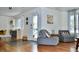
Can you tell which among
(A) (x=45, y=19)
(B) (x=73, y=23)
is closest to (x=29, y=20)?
(A) (x=45, y=19)

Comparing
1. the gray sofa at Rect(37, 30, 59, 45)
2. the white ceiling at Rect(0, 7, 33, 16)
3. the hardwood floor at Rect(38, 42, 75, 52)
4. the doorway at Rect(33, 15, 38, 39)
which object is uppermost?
the white ceiling at Rect(0, 7, 33, 16)

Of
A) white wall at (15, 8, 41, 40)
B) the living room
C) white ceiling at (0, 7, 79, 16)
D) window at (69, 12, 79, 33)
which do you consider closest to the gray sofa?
Result: the living room

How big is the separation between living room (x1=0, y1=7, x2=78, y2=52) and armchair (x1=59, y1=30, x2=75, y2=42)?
0.07 metres

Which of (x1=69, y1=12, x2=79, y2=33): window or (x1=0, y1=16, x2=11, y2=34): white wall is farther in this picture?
(x1=69, y1=12, x2=79, y2=33): window

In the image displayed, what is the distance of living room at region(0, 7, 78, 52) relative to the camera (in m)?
3.32

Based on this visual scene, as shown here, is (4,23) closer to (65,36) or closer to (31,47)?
(31,47)

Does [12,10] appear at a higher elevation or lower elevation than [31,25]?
higher

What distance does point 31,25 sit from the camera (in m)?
3.44

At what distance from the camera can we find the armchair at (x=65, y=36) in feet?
11.1

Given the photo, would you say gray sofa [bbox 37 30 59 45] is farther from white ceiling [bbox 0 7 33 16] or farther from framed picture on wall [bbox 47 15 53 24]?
white ceiling [bbox 0 7 33 16]

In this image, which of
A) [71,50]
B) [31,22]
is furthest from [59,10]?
[71,50]

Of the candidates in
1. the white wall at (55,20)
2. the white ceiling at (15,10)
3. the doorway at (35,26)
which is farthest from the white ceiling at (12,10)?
the white wall at (55,20)

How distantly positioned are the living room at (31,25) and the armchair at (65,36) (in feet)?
0.24

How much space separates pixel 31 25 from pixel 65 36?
0.87 metres
